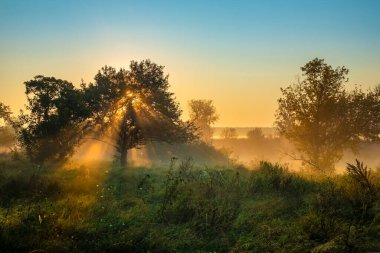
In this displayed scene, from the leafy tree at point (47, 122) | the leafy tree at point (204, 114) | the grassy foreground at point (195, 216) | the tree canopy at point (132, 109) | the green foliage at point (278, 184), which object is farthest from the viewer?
the leafy tree at point (204, 114)

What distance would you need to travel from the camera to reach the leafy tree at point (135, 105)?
31953mm

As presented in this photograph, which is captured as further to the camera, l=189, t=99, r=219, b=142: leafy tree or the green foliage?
l=189, t=99, r=219, b=142: leafy tree

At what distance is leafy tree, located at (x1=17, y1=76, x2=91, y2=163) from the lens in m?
24.1

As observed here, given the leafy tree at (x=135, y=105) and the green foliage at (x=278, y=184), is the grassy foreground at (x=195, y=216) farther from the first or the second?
the leafy tree at (x=135, y=105)

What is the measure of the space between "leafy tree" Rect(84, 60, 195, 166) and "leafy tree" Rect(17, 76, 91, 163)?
20.6 feet

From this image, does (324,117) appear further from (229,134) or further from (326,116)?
(229,134)

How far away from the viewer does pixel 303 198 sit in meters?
13.3

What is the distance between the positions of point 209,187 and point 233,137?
90282mm

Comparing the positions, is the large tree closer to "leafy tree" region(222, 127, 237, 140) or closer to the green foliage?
the green foliage

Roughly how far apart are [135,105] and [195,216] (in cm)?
2212

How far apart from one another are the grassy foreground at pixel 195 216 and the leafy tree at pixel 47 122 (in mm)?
8797

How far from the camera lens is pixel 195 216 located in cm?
1142

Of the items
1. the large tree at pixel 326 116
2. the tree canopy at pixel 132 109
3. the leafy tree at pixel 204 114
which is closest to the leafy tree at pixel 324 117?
the large tree at pixel 326 116

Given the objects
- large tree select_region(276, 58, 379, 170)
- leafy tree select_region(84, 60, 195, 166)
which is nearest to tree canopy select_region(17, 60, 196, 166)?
leafy tree select_region(84, 60, 195, 166)
